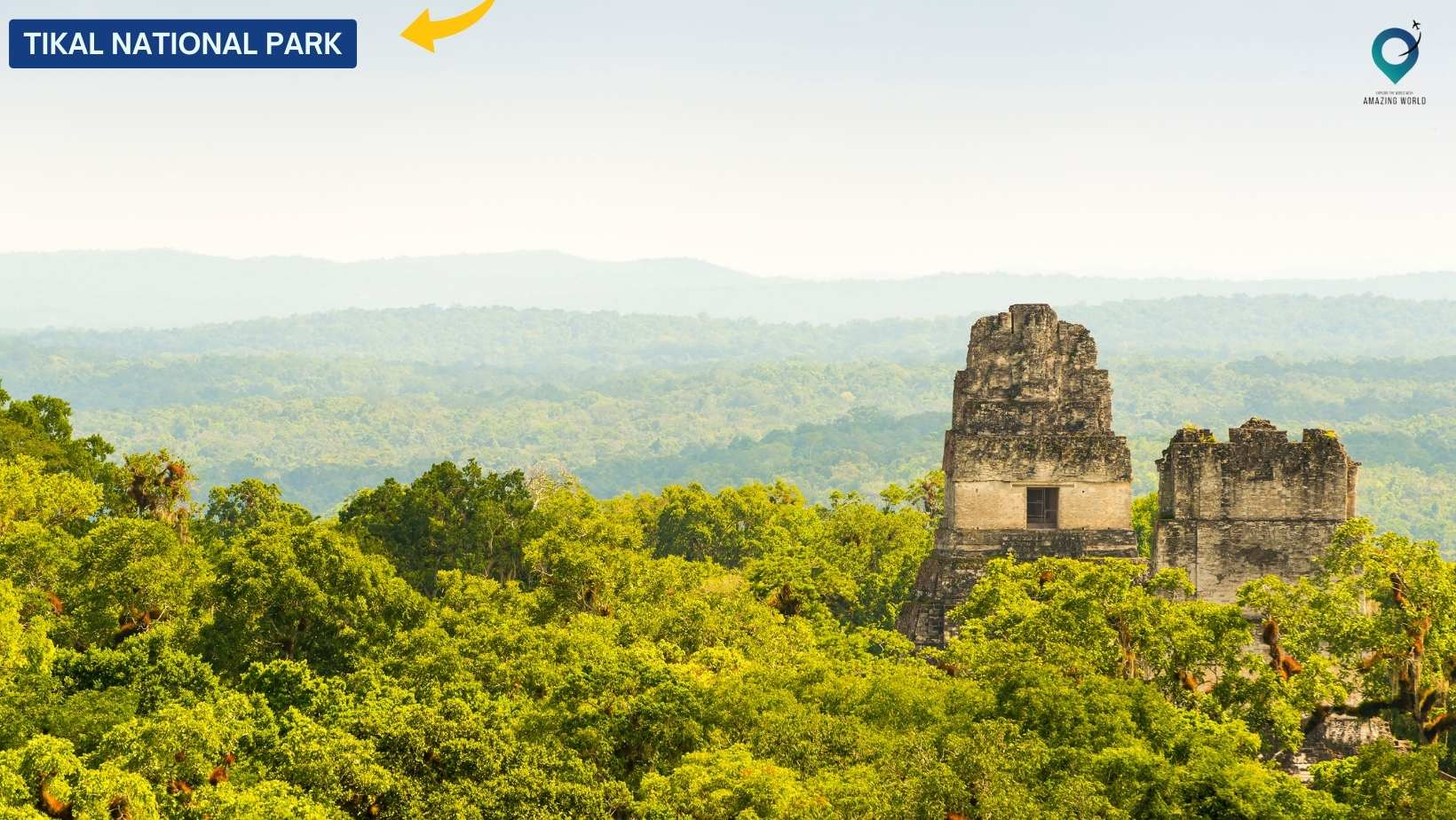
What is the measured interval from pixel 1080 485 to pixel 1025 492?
1.25 m

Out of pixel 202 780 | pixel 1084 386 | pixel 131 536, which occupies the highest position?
pixel 1084 386

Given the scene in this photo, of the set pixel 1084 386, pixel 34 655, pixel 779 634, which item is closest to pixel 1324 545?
pixel 1084 386

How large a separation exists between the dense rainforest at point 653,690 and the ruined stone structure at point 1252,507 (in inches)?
81.8

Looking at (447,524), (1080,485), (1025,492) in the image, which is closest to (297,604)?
(447,524)

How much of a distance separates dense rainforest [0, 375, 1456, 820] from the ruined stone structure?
6.82 ft

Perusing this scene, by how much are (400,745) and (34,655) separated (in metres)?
8.37

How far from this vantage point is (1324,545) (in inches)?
1677

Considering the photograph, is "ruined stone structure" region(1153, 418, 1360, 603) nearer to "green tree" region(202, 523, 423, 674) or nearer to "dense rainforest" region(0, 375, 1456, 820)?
"dense rainforest" region(0, 375, 1456, 820)

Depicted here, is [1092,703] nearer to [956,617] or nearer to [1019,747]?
[1019,747]

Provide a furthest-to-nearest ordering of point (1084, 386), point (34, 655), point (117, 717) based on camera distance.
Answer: point (1084, 386), point (34, 655), point (117, 717)

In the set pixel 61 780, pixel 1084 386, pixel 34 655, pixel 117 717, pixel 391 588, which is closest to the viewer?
pixel 61 780

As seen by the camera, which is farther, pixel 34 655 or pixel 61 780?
pixel 34 655

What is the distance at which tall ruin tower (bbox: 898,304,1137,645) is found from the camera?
44188 millimetres

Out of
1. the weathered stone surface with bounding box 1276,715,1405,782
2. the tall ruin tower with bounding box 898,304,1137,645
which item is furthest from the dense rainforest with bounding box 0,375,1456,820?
the tall ruin tower with bounding box 898,304,1137,645
